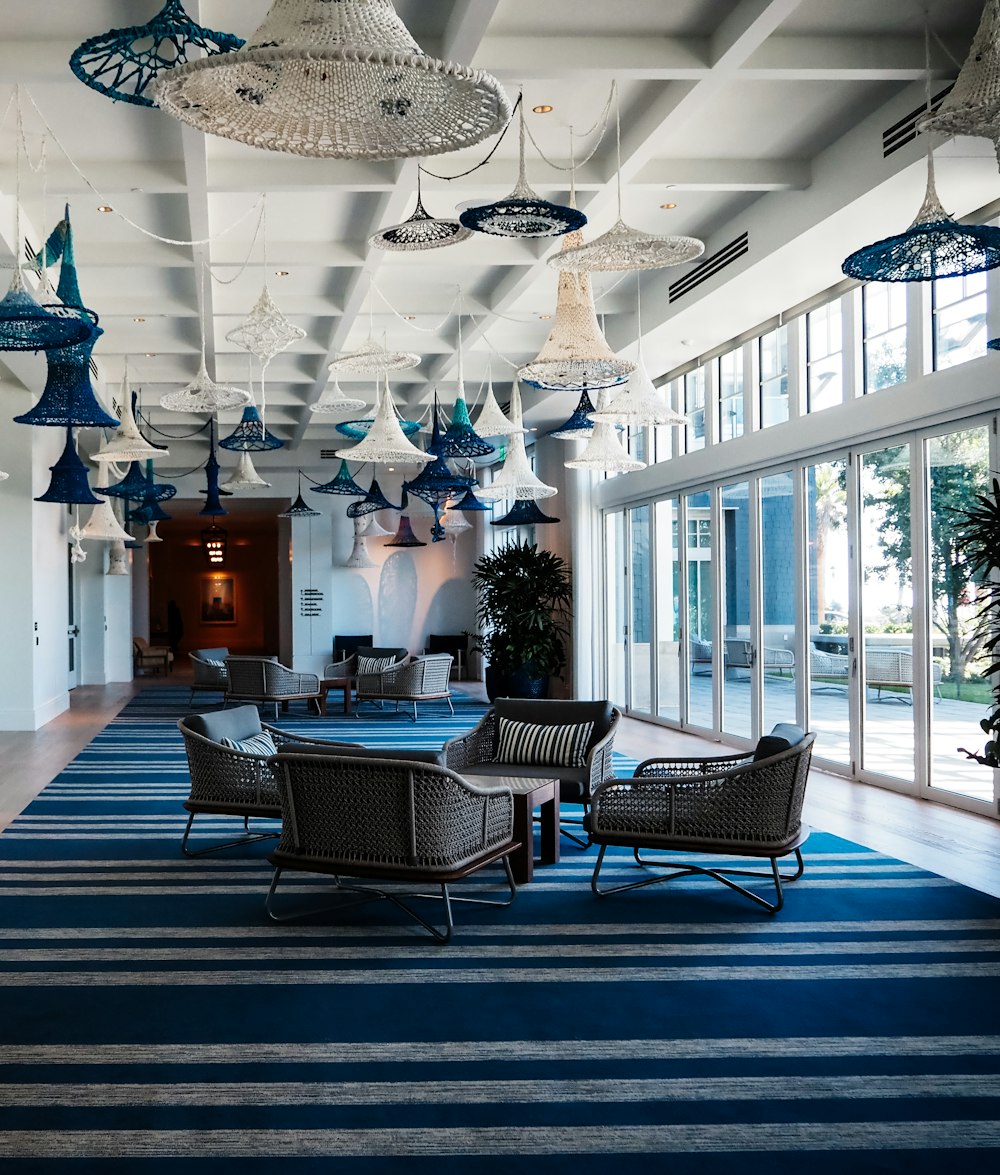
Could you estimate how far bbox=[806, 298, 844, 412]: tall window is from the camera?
9.59 meters

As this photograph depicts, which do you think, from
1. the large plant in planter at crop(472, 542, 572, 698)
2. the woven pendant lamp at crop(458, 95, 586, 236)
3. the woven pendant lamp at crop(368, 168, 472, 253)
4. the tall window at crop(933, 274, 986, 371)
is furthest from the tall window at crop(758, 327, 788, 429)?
the woven pendant lamp at crop(458, 95, 586, 236)

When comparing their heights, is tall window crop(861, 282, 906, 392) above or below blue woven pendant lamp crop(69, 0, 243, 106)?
above

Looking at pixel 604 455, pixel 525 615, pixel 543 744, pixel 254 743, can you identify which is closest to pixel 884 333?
pixel 604 455

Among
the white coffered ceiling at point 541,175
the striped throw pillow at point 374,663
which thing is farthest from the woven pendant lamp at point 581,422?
the striped throw pillow at point 374,663

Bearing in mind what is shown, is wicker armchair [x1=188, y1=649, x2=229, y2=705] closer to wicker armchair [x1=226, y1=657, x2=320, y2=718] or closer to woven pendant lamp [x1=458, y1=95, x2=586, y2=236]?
wicker armchair [x1=226, y1=657, x2=320, y2=718]

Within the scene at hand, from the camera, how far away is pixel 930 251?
449 cm

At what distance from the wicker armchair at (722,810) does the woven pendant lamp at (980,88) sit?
2.94 m

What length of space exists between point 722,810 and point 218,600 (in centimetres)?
2875

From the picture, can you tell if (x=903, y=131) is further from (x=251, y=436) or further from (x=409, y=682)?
(x=409, y=682)

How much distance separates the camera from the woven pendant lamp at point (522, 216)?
14.3 ft

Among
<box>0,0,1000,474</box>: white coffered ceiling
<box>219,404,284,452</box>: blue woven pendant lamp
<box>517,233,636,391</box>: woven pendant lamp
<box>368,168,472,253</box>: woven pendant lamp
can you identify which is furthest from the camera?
<box>219,404,284,452</box>: blue woven pendant lamp

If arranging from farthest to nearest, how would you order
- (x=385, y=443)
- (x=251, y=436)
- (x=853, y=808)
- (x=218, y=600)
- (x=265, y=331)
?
(x=218, y=600) → (x=251, y=436) → (x=853, y=808) → (x=385, y=443) → (x=265, y=331)

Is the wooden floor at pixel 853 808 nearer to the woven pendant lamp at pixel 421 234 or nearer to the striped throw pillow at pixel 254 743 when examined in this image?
the striped throw pillow at pixel 254 743

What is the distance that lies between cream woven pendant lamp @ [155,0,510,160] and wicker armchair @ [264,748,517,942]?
3.01 m
